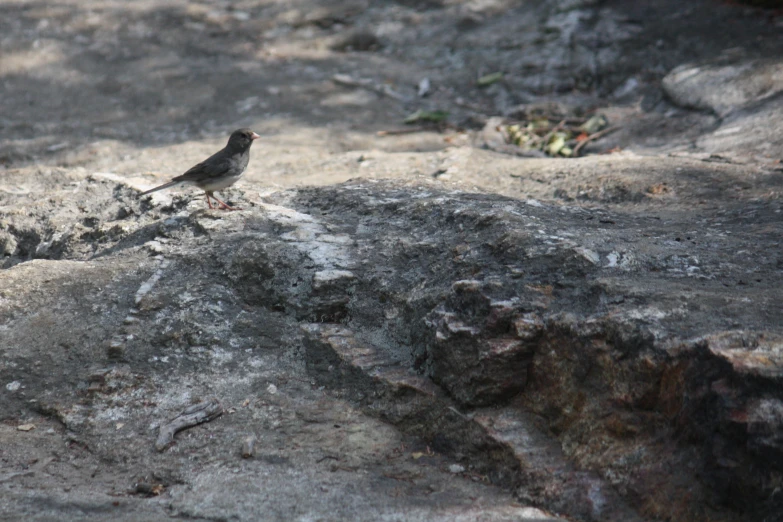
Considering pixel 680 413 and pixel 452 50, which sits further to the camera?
pixel 452 50

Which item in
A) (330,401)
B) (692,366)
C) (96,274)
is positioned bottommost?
(330,401)

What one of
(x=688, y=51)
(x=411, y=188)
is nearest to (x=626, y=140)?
(x=688, y=51)

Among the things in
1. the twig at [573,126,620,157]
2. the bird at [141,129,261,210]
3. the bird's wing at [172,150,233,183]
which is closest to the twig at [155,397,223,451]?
the bird at [141,129,261,210]

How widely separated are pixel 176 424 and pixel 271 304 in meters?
0.78

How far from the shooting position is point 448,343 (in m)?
2.92

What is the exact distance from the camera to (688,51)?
721 cm

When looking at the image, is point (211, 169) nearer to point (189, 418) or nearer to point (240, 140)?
point (240, 140)

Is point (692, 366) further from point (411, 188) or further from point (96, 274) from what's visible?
point (96, 274)

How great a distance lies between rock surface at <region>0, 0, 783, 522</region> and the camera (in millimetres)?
2428

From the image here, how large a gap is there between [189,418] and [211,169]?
64.7 inches

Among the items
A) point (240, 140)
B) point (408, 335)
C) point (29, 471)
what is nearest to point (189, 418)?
point (29, 471)

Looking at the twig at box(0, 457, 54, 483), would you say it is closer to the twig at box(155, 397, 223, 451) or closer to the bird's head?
the twig at box(155, 397, 223, 451)

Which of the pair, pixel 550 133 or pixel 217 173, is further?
pixel 550 133

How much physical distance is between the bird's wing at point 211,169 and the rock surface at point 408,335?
0.17m
